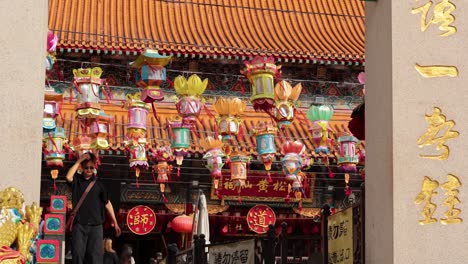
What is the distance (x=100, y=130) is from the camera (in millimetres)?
17641

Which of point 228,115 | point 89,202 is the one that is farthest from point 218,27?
point 89,202

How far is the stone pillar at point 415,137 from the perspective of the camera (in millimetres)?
7301

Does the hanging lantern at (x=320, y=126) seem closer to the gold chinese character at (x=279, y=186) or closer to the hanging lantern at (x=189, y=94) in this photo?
the gold chinese character at (x=279, y=186)

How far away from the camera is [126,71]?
22.5 meters

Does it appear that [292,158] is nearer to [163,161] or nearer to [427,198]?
[163,161]

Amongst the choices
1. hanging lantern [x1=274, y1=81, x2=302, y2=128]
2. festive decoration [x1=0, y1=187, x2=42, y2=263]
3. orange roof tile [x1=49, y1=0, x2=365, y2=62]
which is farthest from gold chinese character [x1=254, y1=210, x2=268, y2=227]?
festive decoration [x1=0, y1=187, x2=42, y2=263]

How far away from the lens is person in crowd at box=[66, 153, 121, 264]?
9.76 metres

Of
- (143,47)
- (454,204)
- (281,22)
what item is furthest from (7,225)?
(281,22)

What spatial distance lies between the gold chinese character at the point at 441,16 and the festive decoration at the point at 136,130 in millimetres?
10607

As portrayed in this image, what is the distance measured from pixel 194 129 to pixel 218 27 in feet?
11.4

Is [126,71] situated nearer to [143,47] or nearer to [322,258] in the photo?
[143,47]

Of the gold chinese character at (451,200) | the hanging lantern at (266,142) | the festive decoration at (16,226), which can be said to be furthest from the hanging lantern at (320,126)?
the festive decoration at (16,226)

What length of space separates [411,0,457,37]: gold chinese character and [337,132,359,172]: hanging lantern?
39.5 ft

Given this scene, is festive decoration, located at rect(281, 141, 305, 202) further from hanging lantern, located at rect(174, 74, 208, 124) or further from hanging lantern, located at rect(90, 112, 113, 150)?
hanging lantern, located at rect(90, 112, 113, 150)
